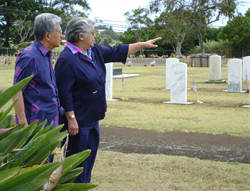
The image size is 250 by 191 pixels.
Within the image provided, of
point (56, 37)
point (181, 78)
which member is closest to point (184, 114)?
point (181, 78)

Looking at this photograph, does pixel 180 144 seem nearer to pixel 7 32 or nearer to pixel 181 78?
pixel 181 78

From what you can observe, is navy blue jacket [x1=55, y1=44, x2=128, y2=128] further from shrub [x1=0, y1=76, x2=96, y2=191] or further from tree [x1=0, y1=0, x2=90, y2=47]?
tree [x1=0, y1=0, x2=90, y2=47]

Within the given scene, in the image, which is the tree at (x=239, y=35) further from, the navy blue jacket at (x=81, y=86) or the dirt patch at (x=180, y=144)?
the navy blue jacket at (x=81, y=86)

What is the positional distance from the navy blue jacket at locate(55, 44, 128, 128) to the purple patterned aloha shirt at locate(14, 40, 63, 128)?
0.20 meters

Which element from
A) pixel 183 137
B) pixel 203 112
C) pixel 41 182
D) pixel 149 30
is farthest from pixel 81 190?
pixel 149 30

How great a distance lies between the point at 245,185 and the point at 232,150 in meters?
1.48

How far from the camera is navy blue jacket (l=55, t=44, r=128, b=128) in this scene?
301cm

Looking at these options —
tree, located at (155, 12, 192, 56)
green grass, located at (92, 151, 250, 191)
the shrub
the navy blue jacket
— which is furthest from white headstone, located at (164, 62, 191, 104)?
tree, located at (155, 12, 192, 56)

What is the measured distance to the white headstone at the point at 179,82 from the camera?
31.5 ft

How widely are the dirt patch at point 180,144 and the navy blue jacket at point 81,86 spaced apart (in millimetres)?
2101

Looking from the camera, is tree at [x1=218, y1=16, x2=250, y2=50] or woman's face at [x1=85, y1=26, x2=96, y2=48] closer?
woman's face at [x1=85, y1=26, x2=96, y2=48]

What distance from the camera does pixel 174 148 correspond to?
5.22m

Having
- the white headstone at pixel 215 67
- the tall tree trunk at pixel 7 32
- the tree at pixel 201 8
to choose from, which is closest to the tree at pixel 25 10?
the tall tree trunk at pixel 7 32

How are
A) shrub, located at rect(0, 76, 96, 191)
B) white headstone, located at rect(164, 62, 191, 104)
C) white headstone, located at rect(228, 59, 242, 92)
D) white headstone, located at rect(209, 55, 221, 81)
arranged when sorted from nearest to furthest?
1. shrub, located at rect(0, 76, 96, 191)
2. white headstone, located at rect(164, 62, 191, 104)
3. white headstone, located at rect(228, 59, 242, 92)
4. white headstone, located at rect(209, 55, 221, 81)
